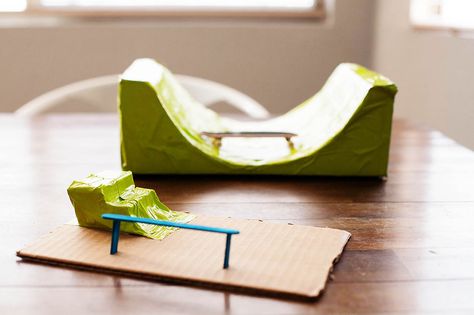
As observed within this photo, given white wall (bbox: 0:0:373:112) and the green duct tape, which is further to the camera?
white wall (bbox: 0:0:373:112)

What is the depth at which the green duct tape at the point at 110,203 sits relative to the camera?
695 mm

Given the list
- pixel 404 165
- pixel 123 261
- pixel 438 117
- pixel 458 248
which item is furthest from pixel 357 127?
pixel 438 117

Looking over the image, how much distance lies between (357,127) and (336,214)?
0.22 meters

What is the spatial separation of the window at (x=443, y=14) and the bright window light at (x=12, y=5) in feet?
5.13

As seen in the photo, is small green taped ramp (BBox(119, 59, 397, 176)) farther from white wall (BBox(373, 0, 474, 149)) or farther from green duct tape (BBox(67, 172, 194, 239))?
white wall (BBox(373, 0, 474, 149))

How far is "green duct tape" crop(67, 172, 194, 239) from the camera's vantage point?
27.4 inches

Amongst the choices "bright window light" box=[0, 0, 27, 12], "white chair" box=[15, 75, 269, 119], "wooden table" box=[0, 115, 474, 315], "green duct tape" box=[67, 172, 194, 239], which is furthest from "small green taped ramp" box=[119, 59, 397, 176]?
"bright window light" box=[0, 0, 27, 12]

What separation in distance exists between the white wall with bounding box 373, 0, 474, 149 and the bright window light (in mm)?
1463

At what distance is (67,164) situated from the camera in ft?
3.59

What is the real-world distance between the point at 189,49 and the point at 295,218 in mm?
1870

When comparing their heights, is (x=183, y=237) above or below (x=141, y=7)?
below

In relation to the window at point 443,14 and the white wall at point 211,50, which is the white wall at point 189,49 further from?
the window at point 443,14

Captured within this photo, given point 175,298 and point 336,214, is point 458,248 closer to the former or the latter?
point 336,214

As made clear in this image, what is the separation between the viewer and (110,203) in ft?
2.29
